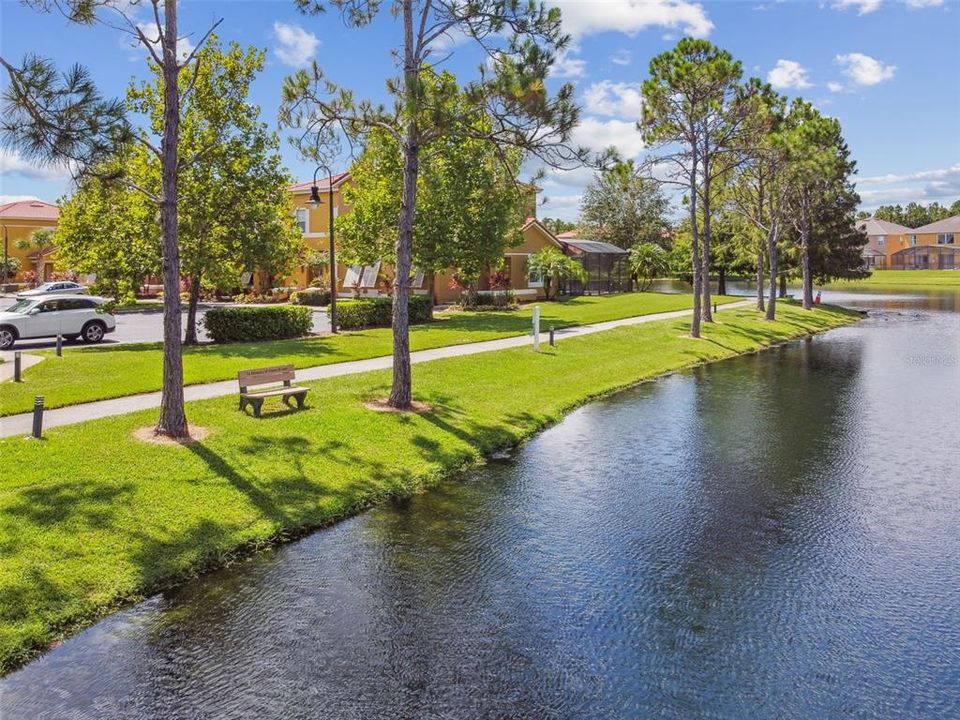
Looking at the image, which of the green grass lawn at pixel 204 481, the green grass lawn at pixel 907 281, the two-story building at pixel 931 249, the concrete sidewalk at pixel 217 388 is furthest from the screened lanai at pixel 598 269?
the two-story building at pixel 931 249

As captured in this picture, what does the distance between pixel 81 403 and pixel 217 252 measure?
11.0 metres

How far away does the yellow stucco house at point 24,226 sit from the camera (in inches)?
2606

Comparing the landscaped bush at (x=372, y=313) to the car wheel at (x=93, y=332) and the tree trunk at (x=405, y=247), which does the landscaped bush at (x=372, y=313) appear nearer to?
the car wheel at (x=93, y=332)

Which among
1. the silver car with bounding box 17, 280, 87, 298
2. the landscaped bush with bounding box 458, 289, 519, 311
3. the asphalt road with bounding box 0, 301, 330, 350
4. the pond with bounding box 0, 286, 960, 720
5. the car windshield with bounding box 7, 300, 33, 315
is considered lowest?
the pond with bounding box 0, 286, 960, 720

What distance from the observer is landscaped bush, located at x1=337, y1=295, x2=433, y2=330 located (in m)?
29.4

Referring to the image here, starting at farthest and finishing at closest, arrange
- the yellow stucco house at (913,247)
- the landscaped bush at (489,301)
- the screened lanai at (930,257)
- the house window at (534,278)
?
the yellow stucco house at (913,247)
the screened lanai at (930,257)
the house window at (534,278)
the landscaped bush at (489,301)

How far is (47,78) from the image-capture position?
914cm

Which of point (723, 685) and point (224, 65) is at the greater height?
point (224, 65)

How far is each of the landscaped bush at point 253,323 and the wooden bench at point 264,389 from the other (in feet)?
34.4

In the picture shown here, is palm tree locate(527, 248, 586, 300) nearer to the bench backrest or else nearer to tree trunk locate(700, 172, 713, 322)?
tree trunk locate(700, 172, 713, 322)

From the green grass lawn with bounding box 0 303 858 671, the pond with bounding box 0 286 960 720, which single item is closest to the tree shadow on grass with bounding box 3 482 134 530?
the green grass lawn with bounding box 0 303 858 671

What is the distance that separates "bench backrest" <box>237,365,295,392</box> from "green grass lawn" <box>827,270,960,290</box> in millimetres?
81512

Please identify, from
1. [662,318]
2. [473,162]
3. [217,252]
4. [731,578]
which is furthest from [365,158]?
[662,318]

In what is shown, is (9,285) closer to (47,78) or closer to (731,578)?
(47,78)
